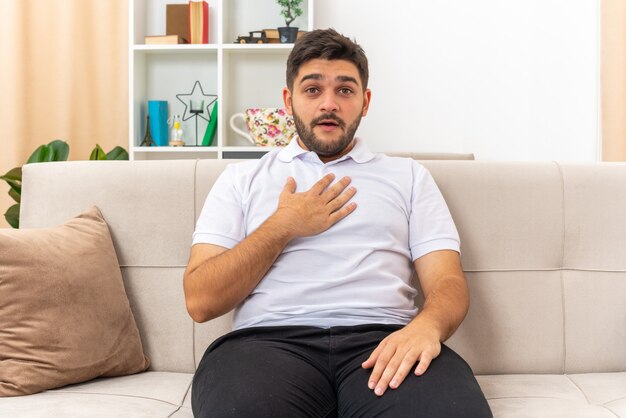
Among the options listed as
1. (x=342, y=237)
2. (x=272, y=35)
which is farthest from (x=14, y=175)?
(x=342, y=237)

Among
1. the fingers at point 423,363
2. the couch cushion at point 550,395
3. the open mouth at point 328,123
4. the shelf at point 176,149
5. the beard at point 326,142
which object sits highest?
the shelf at point 176,149

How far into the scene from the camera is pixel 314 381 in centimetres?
138

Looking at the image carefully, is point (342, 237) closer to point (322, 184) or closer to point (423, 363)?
point (322, 184)

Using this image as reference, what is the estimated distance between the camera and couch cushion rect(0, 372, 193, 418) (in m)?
1.41

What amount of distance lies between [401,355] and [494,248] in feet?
1.80

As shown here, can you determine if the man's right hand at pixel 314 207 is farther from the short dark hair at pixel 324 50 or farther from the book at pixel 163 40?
the book at pixel 163 40

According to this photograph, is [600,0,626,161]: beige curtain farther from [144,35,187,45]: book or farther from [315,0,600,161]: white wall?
[144,35,187,45]: book

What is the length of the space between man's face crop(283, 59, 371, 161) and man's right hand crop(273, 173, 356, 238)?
10cm

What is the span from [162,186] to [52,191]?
27 centimetres

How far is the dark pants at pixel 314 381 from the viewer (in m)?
1.27

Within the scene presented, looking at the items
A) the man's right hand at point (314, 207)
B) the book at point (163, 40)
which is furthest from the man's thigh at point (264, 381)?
the book at point (163, 40)

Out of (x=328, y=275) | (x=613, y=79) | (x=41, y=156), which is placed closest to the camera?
(x=328, y=275)

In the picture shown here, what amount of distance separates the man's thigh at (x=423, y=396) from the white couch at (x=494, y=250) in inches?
16.9

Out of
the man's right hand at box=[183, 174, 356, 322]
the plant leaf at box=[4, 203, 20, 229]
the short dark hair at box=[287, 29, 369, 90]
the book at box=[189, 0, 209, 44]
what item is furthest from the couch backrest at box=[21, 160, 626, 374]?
the book at box=[189, 0, 209, 44]
